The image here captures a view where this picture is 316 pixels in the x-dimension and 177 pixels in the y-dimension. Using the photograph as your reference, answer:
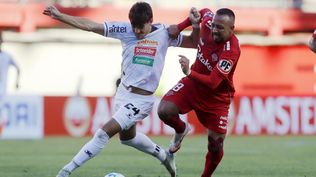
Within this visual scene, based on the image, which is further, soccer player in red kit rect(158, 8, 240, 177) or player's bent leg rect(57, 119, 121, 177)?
soccer player in red kit rect(158, 8, 240, 177)

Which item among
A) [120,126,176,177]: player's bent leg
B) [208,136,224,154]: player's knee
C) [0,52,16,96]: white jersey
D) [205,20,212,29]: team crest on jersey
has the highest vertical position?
[205,20,212,29]: team crest on jersey

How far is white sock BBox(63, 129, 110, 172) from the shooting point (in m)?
9.66

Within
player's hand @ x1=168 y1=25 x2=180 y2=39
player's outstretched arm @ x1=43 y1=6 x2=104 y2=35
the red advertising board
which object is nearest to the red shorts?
player's hand @ x1=168 y1=25 x2=180 y2=39

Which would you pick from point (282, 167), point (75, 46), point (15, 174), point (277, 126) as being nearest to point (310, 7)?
point (75, 46)

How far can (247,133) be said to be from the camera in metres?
23.4

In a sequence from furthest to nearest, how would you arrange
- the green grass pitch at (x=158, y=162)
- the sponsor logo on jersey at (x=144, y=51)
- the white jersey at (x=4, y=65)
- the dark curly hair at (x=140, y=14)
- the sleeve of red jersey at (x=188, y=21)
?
1. the white jersey at (x=4, y=65)
2. the green grass pitch at (x=158, y=162)
3. the sleeve of red jersey at (x=188, y=21)
4. the sponsor logo on jersey at (x=144, y=51)
5. the dark curly hair at (x=140, y=14)

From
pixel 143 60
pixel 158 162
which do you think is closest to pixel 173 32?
pixel 143 60

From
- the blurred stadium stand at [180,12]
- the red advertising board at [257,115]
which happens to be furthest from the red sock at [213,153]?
the blurred stadium stand at [180,12]

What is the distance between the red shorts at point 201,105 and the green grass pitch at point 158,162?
148 cm

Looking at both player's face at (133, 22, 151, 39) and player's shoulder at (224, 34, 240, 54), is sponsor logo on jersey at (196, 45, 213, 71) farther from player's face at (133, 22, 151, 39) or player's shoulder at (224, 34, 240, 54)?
player's face at (133, 22, 151, 39)

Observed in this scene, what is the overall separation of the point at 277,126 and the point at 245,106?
0.96m

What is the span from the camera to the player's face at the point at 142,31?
390 inches

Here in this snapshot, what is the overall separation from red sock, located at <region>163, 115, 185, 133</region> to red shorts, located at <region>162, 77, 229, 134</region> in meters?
0.11

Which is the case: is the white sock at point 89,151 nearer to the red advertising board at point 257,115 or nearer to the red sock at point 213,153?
the red sock at point 213,153
